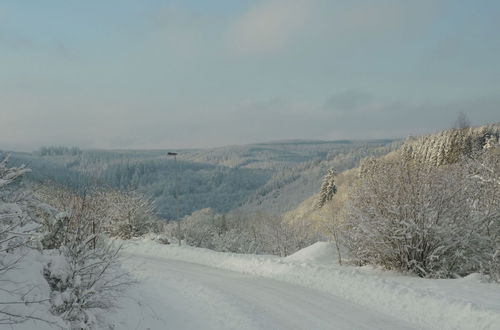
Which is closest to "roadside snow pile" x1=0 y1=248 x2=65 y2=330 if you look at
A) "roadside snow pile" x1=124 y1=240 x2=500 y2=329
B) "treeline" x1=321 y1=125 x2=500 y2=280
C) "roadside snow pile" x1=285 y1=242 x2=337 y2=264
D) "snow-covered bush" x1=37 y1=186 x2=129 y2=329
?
"snow-covered bush" x1=37 y1=186 x2=129 y2=329

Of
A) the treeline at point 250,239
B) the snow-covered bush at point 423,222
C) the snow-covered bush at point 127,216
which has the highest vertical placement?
the snow-covered bush at point 423,222

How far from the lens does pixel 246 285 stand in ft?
48.4

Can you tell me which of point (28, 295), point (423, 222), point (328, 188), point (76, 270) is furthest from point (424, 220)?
point (328, 188)

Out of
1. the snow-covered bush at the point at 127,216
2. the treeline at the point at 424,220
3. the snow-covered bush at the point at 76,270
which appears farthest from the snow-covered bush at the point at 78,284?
the snow-covered bush at the point at 127,216

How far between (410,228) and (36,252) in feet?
41.4

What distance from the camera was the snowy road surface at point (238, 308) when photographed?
9.79 metres

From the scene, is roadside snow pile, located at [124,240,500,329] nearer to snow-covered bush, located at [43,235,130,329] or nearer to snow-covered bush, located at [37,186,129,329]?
snow-covered bush, located at [37,186,129,329]

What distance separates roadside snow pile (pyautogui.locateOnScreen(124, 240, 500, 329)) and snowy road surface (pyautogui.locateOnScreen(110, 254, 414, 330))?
52 cm

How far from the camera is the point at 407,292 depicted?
37.1 ft

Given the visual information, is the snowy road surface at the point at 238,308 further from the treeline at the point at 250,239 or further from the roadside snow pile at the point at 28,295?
the treeline at the point at 250,239

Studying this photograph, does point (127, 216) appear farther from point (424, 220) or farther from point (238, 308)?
point (424, 220)

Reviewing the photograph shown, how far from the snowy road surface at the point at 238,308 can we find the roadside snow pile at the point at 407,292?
1.72 ft

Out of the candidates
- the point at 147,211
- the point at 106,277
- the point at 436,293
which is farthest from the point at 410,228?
the point at 147,211

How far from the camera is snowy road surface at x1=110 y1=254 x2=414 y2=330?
9.79m
